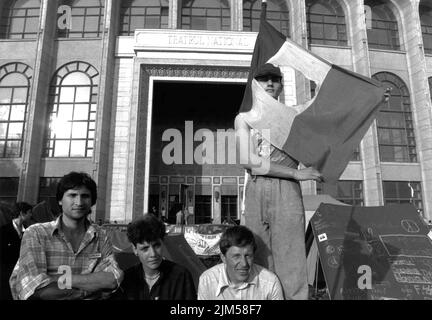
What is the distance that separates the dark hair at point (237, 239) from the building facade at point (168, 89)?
1344cm

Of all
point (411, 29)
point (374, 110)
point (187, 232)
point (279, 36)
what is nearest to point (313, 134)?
point (374, 110)

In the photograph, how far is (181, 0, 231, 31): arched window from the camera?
20.3m

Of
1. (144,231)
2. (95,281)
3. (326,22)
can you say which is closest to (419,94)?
(326,22)

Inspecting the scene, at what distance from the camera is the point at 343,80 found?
10.6 feet

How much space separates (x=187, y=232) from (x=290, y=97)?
515 inches

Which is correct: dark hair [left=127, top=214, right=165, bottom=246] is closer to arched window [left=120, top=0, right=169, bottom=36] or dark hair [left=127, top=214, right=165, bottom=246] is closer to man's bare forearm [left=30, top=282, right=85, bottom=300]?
man's bare forearm [left=30, top=282, right=85, bottom=300]

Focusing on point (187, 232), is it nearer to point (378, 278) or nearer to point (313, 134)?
point (378, 278)

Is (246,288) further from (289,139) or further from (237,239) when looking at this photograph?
(289,139)

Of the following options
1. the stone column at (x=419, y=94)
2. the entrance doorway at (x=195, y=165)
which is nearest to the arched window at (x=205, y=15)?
the entrance doorway at (x=195, y=165)

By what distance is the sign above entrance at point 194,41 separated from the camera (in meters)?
17.5

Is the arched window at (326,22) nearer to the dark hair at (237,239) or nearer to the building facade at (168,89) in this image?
the building facade at (168,89)

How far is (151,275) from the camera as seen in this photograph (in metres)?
2.45

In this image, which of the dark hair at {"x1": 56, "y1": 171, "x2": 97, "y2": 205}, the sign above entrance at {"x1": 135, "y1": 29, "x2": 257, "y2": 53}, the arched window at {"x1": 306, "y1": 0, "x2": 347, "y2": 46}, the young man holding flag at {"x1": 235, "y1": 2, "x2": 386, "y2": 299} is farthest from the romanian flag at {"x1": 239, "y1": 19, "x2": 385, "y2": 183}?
the arched window at {"x1": 306, "y1": 0, "x2": 347, "y2": 46}

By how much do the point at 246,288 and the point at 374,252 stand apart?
2898mm
